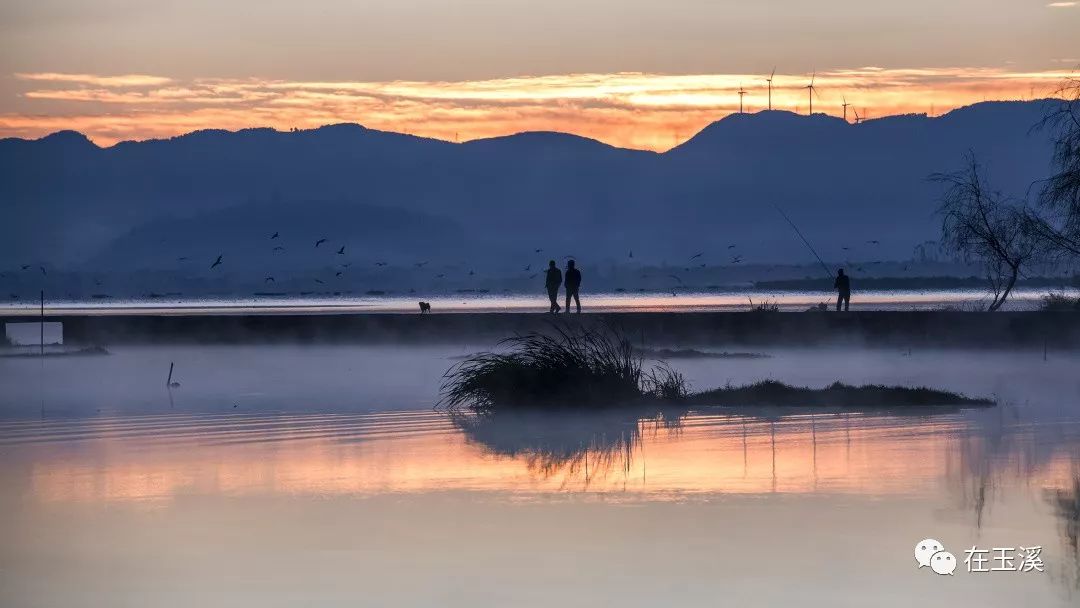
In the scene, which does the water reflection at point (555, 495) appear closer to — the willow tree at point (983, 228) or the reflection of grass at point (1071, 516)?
the reflection of grass at point (1071, 516)

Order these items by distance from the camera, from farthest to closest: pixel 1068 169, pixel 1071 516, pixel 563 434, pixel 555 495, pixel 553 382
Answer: pixel 1068 169 < pixel 553 382 < pixel 563 434 < pixel 555 495 < pixel 1071 516

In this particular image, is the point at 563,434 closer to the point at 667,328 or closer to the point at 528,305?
the point at 667,328

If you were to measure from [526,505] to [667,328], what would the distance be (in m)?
27.4

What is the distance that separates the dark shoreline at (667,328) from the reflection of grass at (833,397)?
12.6 metres

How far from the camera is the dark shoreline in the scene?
3916 cm

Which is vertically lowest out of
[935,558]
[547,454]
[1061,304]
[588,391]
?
[935,558]

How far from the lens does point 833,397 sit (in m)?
24.0

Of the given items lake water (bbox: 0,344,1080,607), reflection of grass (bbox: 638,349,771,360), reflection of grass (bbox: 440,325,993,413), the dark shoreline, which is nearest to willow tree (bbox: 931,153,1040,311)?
the dark shoreline

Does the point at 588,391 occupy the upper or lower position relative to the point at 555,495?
upper

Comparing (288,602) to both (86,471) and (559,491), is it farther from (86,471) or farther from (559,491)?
(86,471)

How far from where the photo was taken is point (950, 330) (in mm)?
39969

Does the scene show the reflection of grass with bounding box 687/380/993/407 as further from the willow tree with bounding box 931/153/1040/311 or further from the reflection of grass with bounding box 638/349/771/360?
the willow tree with bounding box 931/153/1040/311

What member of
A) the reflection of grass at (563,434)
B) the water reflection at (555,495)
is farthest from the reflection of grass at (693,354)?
the water reflection at (555,495)

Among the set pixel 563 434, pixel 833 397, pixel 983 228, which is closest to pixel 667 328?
pixel 983 228
